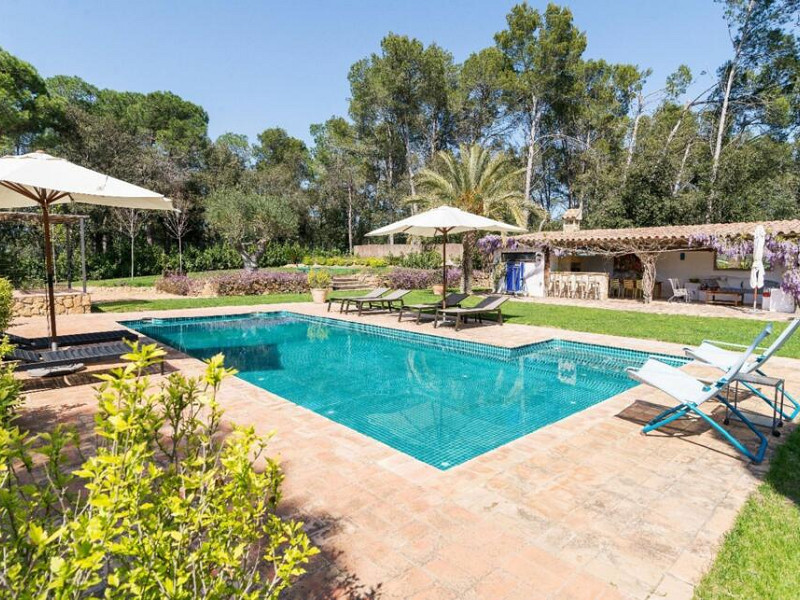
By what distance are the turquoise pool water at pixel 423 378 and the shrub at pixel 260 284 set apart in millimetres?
7272

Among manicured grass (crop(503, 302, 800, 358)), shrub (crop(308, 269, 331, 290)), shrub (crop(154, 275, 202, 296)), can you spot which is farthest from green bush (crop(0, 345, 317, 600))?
shrub (crop(154, 275, 202, 296))

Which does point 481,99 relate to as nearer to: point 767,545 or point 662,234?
point 662,234

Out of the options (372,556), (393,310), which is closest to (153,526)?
(372,556)

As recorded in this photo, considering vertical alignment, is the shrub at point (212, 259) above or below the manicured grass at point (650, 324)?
above

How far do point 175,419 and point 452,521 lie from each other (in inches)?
74.5

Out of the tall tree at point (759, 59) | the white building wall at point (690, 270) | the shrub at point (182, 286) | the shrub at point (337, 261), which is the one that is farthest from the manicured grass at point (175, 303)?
the tall tree at point (759, 59)

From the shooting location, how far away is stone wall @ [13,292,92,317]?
12328mm

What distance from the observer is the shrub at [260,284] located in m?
18.7

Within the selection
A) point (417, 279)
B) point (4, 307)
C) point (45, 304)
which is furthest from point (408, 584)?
point (417, 279)

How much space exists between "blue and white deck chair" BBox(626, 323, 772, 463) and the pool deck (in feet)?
0.49

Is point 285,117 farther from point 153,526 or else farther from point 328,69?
point 153,526

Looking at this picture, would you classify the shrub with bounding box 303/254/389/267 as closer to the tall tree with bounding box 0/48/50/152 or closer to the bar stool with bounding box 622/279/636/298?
the bar stool with bounding box 622/279/636/298

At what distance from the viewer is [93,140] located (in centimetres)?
2619

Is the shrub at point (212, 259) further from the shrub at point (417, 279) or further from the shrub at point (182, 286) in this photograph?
the shrub at point (417, 279)
